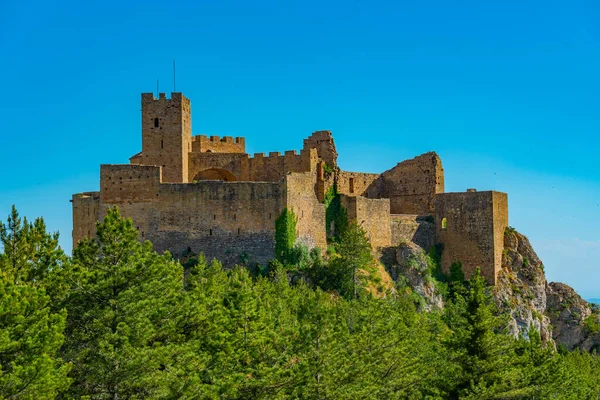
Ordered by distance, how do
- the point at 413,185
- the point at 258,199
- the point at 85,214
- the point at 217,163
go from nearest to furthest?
1. the point at 258,199
2. the point at 85,214
3. the point at 217,163
4. the point at 413,185

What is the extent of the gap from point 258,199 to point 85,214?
10715mm

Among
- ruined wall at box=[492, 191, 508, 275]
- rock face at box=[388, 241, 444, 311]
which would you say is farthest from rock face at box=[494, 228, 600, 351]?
rock face at box=[388, 241, 444, 311]

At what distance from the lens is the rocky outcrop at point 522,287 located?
55219 mm

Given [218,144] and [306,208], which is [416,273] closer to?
[306,208]

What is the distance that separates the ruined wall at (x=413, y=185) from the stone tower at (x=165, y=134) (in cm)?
1481

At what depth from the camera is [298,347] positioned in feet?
98.4

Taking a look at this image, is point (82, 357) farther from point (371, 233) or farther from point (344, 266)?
point (371, 233)

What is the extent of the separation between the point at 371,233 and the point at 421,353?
1879cm

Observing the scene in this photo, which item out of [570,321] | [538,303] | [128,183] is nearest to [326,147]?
[128,183]

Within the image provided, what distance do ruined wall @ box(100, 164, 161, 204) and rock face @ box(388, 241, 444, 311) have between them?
16.2 metres

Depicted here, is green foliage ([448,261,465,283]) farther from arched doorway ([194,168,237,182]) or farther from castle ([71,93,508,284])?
arched doorway ([194,168,237,182])

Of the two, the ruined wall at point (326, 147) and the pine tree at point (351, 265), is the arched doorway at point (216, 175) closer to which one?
the ruined wall at point (326, 147)

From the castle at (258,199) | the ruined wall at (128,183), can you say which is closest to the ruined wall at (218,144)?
the castle at (258,199)

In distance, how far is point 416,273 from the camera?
53.2m
